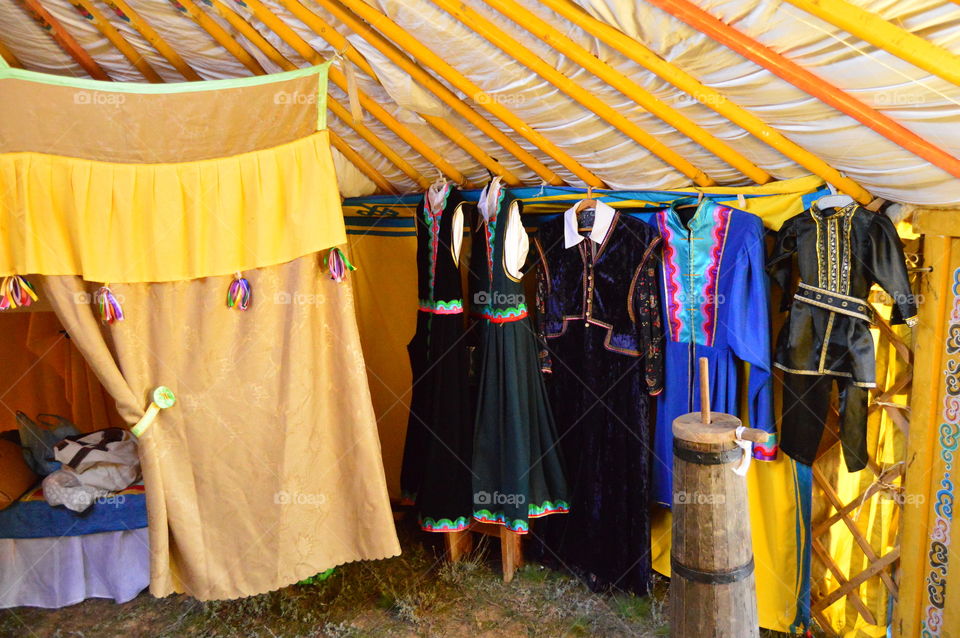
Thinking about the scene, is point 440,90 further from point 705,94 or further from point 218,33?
point 705,94

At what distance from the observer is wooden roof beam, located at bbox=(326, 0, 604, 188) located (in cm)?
225

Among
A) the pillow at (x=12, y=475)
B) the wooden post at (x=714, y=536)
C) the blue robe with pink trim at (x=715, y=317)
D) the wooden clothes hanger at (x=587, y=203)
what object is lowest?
the pillow at (x=12, y=475)

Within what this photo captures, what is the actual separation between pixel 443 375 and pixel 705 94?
4.79ft

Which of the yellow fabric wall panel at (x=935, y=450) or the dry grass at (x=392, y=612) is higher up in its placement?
the yellow fabric wall panel at (x=935, y=450)

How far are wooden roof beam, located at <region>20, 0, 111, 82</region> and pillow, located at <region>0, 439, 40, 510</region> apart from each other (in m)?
1.65

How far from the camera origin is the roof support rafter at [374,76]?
2.36 metres

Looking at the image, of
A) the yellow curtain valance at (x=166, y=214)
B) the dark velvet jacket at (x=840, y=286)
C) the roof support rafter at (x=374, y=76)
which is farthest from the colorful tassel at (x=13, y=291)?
the dark velvet jacket at (x=840, y=286)

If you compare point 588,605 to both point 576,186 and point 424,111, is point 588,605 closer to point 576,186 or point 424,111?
point 576,186

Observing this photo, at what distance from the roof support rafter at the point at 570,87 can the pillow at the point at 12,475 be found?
2557mm

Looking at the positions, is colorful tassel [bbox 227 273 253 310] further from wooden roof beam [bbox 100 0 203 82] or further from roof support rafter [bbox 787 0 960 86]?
roof support rafter [bbox 787 0 960 86]

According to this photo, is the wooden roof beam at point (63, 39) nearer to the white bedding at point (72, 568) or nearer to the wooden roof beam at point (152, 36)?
the wooden roof beam at point (152, 36)

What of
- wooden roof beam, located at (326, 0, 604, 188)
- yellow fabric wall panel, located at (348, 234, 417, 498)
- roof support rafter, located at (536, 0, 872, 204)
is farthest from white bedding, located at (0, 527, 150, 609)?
roof support rafter, located at (536, 0, 872, 204)

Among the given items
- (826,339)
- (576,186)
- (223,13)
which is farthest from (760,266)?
(223,13)

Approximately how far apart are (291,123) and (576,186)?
3.70ft
